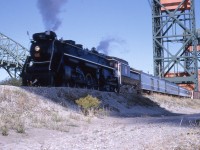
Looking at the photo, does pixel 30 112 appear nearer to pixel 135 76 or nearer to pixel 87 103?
pixel 87 103

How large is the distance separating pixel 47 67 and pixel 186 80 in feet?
136

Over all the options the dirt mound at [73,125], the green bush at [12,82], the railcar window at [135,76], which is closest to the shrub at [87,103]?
the dirt mound at [73,125]

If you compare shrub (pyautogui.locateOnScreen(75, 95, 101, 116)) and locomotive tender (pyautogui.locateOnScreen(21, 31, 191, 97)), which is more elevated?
locomotive tender (pyautogui.locateOnScreen(21, 31, 191, 97))

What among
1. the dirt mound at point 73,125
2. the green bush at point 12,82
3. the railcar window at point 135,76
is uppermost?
the railcar window at point 135,76

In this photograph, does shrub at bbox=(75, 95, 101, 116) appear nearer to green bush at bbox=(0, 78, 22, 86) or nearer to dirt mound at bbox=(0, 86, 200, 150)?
dirt mound at bbox=(0, 86, 200, 150)

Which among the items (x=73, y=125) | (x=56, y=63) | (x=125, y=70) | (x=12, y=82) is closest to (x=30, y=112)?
(x=73, y=125)

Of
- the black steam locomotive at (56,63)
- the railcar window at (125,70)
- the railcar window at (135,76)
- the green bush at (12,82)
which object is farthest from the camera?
the railcar window at (135,76)

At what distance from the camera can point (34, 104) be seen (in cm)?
1405

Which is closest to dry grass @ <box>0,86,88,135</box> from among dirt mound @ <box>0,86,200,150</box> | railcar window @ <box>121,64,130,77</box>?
dirt mound @ <box>0,86,200,150</box>

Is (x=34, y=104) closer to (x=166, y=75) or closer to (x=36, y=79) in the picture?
(x=36, y=79)

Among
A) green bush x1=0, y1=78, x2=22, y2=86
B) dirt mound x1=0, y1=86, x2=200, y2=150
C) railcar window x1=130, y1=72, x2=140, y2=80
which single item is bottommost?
dirt mound x1=0, y1=86, x2=200, y2=150

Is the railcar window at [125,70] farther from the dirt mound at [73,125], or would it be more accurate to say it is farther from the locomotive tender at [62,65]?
the dirt mound at [73,125]

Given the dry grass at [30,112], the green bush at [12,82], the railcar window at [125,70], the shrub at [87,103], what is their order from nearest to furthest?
the dry grass at [30,112] → the shrub at [87,103] → the green bush at [12,82] → the railcar window at [125,70]

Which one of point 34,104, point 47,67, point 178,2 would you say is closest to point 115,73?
point 47,67
